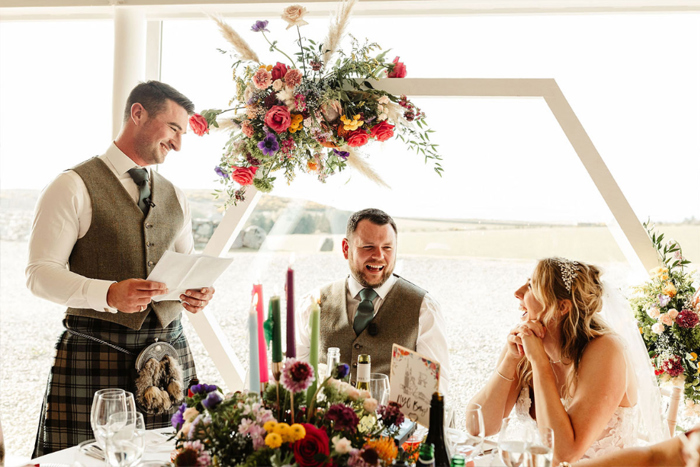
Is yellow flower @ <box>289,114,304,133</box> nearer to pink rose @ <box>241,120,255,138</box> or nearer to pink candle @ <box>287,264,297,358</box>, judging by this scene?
pink rose @ <box>241,120,255,138</box>

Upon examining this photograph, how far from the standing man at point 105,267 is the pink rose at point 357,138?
0.79 meters

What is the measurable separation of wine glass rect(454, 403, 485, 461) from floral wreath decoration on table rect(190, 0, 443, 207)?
4.63 ft

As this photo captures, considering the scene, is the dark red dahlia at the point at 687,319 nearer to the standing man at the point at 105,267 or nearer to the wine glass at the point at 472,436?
the wine glass at the point at 472,436

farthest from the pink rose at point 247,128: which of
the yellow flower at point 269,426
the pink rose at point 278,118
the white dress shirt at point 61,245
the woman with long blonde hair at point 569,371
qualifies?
the yellow flower at point 269,426

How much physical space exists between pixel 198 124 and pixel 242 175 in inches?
11.9

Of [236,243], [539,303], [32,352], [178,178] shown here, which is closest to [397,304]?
[539,303]

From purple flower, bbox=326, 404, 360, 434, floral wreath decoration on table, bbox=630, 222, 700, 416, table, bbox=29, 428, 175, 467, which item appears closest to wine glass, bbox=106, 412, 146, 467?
table, bbox=29, 428, 175, 467

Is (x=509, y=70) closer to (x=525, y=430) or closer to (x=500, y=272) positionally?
(x=500, y=272)

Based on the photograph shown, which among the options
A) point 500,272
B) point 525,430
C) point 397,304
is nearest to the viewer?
point 525,430

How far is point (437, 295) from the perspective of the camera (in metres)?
3.42

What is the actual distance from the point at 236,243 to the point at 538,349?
1.96m

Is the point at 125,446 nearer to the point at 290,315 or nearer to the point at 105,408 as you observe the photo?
the point at 105,408

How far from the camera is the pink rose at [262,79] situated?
2.58 metres

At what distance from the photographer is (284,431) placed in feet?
3.36
